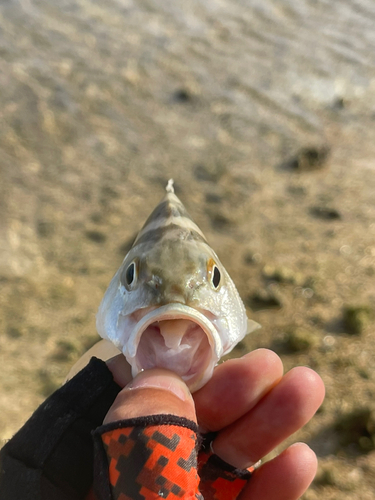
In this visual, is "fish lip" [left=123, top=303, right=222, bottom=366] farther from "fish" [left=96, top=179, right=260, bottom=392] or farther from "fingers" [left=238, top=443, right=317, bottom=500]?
"fingers" [left=238, top=443, right=317, bottom=500]

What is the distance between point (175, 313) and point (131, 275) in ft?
1.50

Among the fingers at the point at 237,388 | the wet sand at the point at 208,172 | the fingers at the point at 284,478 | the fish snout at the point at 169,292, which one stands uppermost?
the fish snout at the point at 169,292

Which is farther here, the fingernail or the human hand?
the human hand

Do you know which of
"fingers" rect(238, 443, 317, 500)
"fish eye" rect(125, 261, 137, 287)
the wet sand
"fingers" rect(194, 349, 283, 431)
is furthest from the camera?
the wet sand

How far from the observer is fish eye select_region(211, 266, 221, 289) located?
2258 millimetres

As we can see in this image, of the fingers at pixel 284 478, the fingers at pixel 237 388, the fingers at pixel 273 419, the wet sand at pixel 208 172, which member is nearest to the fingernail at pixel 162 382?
the fingers at pixel 237 388

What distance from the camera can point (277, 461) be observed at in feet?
8.02

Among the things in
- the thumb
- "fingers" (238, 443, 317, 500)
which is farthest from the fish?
"fingers" (238, 443, 317, 500)

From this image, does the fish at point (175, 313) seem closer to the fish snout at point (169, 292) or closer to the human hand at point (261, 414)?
the fish snout at point (169, 292)

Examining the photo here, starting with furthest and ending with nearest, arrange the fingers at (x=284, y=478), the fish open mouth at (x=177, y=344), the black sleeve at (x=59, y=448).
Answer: the fingers at (x=284, y=478), the black sleeve at (x=59, y=448), the fish open mouth at (x=177, y=344)

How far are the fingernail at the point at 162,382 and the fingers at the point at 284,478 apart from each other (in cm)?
84

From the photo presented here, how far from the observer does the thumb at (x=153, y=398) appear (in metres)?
1.84

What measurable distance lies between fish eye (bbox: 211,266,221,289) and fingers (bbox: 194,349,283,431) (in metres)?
0.58

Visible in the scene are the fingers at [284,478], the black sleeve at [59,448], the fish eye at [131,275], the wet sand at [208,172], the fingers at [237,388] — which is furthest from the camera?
the wet sand at [208,172]
